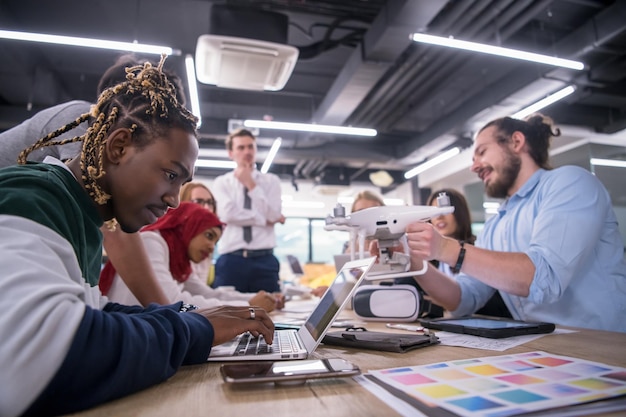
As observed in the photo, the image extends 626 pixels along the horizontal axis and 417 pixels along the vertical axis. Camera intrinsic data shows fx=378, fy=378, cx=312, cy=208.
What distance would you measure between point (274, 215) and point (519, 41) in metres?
3.91

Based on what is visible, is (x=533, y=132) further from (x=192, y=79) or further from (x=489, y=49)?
(x=192, y=79)

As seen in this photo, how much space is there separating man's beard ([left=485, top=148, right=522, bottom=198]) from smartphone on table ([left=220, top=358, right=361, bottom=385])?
55.1 inches

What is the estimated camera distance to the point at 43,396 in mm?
446

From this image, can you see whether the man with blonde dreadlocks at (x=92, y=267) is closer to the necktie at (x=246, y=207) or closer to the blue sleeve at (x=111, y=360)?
the blue sleeve at (x=111, y=360)

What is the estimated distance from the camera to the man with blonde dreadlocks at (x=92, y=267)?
44cm

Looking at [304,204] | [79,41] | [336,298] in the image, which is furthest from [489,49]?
[304,204]

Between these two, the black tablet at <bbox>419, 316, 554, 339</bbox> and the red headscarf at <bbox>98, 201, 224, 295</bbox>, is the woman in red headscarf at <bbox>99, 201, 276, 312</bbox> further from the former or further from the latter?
the black tablet at <bbox>419, 316, 554, 339</bbox>

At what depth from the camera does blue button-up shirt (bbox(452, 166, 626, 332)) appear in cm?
119

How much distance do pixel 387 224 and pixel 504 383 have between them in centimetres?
56

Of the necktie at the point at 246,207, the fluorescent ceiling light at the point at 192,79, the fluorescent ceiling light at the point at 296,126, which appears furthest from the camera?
the fluorescent ceiling light at the point at 296,126

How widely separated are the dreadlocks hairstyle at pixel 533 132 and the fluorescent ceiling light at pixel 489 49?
5.22ft

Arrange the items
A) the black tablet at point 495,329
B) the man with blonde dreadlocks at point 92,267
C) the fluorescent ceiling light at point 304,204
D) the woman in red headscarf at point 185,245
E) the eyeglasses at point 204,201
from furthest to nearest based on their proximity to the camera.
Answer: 1. the fluorescent ceiling light at point 304,204
2. the eyeglasses at point 204,201
3. the woman in red headscarf at point 185,245
4. the black tablet at point 495,329
5. the man with blonde dreadlocks at point 92,267

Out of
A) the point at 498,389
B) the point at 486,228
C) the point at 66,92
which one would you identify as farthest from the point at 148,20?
the point at 498,389

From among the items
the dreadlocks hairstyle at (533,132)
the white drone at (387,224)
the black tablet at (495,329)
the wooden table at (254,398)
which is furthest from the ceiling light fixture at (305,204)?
the wooden table at (254,398)
